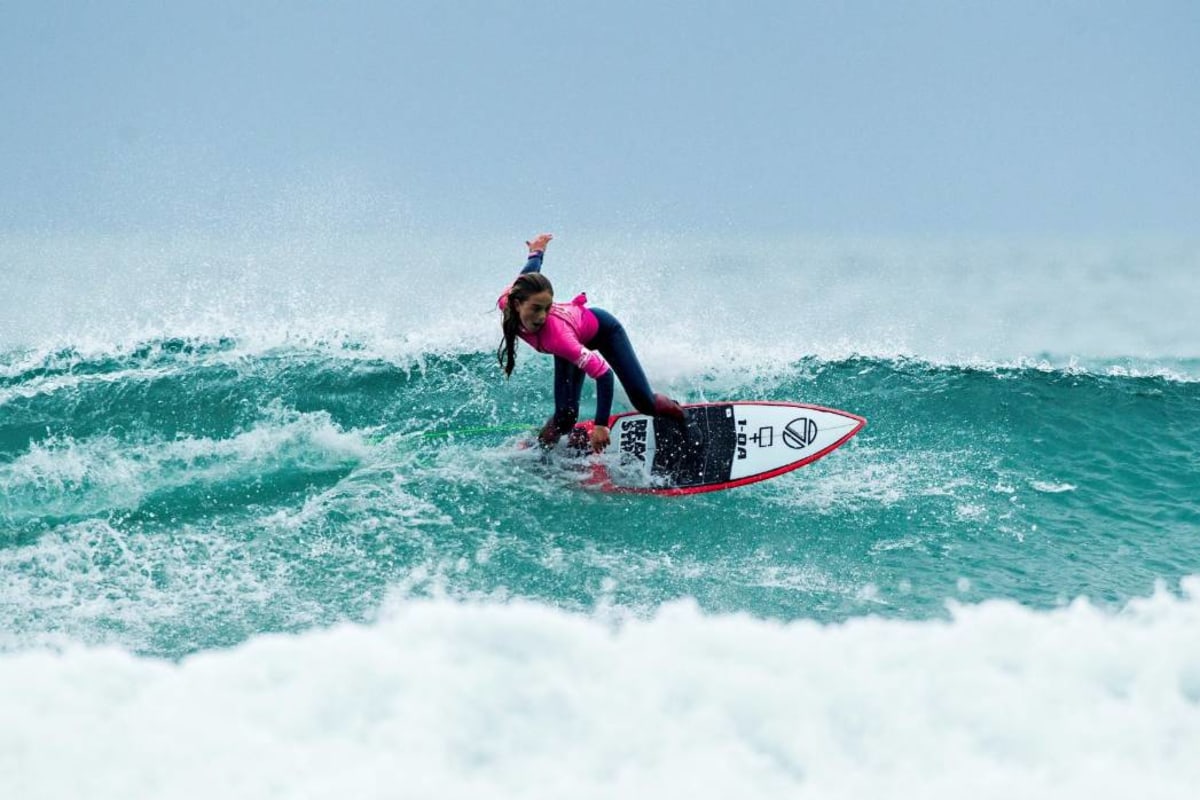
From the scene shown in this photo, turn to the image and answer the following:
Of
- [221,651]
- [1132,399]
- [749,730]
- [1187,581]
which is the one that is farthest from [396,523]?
[1132,399]

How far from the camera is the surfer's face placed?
5320 millimetres

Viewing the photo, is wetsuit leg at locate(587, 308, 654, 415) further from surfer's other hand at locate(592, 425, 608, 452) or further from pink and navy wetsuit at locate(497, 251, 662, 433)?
surfer's other hand at locate(592, 425, 608, 452)

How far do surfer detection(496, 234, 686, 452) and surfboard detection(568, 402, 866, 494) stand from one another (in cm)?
16

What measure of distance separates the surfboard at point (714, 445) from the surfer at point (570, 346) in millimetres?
164

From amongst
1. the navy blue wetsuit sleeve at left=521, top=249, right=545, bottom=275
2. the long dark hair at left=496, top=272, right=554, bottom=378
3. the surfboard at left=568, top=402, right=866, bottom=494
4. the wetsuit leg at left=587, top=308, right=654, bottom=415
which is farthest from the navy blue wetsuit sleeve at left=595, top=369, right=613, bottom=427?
the navy blue wetsuit sleeve at left=521, top=249, right=545, bottom=275

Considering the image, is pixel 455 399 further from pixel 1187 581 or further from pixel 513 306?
pixel 1187 581

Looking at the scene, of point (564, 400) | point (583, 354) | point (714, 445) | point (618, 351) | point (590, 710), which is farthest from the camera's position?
point (714, 445)

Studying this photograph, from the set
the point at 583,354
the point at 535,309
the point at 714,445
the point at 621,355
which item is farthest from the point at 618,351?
the point at 714,445

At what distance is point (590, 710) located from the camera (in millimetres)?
3035

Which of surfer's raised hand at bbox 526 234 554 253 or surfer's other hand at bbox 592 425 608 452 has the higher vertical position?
surfer's raised hand at bbox 526 234 554 253

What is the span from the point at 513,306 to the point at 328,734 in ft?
9.83

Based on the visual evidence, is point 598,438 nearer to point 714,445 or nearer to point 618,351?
point 618,351

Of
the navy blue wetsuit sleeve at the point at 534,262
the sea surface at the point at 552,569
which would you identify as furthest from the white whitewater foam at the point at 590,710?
the navy blue wetsuit sleeve at the point at 534,262

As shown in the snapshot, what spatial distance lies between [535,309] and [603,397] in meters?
0.72
